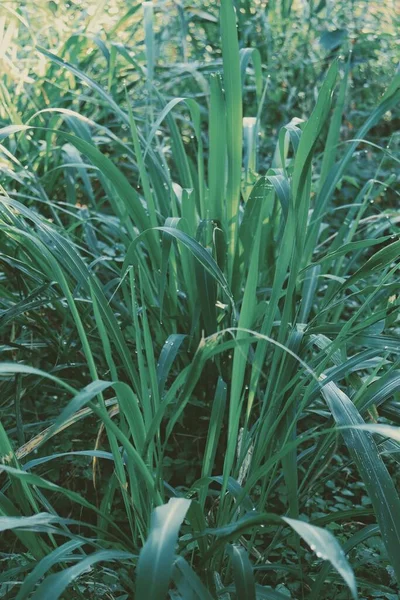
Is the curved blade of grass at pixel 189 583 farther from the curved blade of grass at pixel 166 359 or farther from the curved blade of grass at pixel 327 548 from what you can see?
the curved blade of grass at pixel 166 359

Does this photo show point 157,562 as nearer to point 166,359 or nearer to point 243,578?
point 243,578

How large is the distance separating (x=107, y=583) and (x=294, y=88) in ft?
7.52

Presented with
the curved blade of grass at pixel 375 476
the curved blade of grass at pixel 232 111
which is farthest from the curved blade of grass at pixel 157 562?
the curved blade of grass at pixel 232 111

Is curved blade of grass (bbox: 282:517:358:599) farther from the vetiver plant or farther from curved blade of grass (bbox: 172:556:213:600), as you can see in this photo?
curved blade of grass (bbox: 172:556:213:600)

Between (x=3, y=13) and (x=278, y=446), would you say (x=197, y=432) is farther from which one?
(x=3, y=13)

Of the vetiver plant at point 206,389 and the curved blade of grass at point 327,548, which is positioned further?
the vetiver plant at point 206,389

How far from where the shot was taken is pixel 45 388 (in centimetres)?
154

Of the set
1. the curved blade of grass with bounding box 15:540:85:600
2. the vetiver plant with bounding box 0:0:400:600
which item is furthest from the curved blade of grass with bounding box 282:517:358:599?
the curved blade of grass with bounding box 15:540:85:600

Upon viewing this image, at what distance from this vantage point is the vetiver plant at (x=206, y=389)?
97cm

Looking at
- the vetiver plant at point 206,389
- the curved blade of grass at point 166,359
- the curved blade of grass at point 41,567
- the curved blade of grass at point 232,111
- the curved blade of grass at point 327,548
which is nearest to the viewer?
the curved blade of grass at point 327,548

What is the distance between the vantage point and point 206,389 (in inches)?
59.7

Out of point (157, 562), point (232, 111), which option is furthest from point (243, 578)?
point (232, 111)

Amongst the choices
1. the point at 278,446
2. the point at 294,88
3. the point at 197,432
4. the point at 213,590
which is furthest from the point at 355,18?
the point at 213,590

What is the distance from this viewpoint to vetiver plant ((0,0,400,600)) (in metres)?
0.97
